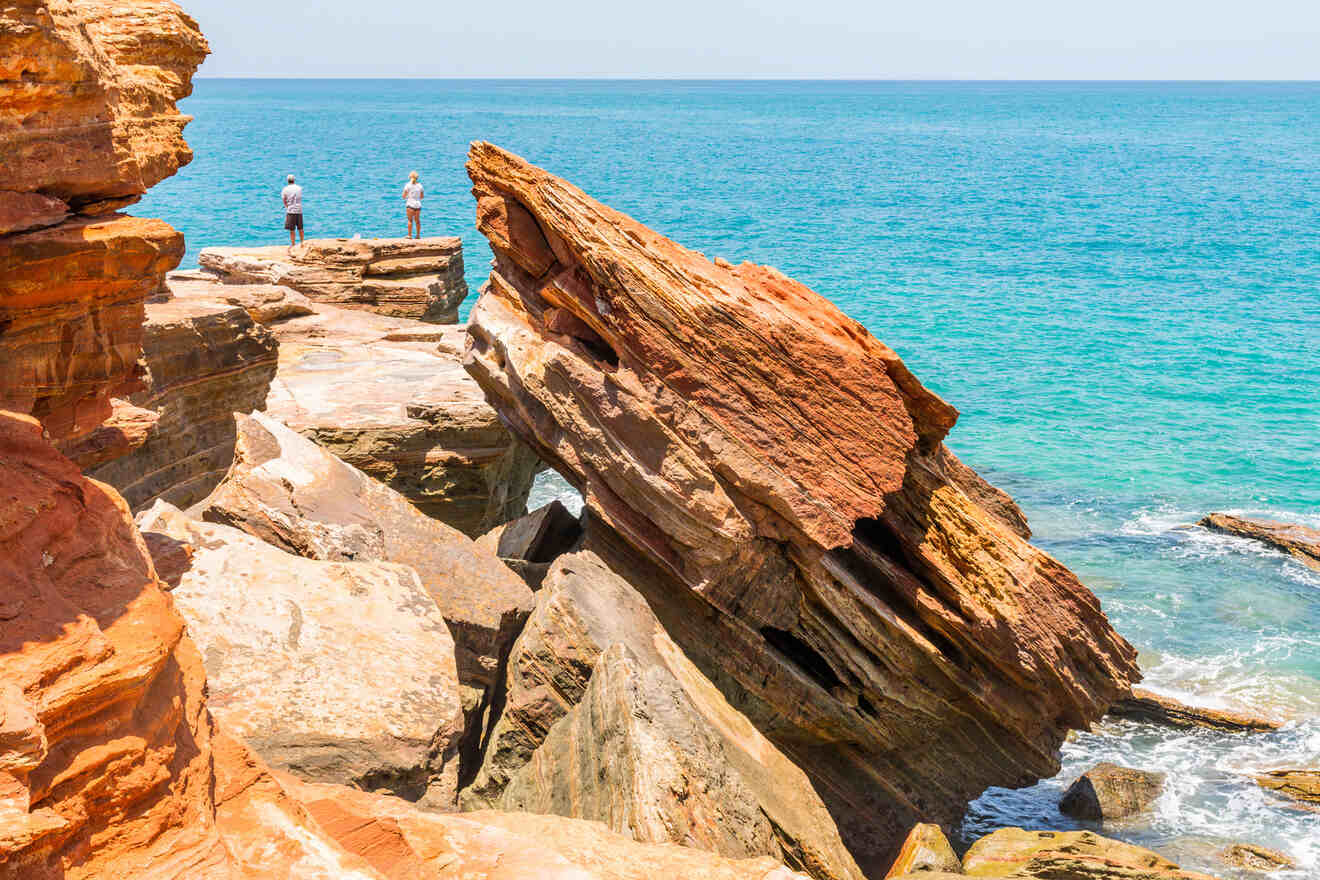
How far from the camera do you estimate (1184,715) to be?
17.0m

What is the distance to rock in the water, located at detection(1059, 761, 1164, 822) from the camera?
14.7m

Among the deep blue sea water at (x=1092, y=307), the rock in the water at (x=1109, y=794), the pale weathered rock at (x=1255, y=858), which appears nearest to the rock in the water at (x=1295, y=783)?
the deep blue sea water at (x=1092, y=307)

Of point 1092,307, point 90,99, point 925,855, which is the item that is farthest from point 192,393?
point 1092,307

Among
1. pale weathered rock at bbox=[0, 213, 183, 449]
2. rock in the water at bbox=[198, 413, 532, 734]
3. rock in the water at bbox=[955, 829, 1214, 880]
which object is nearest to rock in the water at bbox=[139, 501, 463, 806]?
rock in the water at bbox=[198, 413, 532, 734]

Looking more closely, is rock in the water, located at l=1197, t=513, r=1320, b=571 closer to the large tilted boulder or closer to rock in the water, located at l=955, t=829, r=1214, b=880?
the large tilted boulder

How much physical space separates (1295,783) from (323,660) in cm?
1226

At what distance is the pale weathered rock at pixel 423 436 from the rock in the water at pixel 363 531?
13.0 feet

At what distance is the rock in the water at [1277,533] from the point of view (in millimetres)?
23062

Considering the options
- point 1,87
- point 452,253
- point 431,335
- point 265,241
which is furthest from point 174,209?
point 1,87

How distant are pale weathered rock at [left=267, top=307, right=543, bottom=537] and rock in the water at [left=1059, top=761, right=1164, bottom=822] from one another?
8.38 meters

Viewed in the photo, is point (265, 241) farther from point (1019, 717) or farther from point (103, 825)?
point (103, 825)

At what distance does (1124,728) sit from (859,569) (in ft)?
22.1

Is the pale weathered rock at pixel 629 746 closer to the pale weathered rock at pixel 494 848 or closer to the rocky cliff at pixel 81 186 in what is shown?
the pale weathered rock at pixel 494 848

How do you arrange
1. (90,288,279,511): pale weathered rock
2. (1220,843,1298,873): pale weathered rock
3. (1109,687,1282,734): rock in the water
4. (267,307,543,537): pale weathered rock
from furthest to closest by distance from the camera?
(1109,687,1282,734): rock in the water → (267,307,543,537): pale weathered rock → (90,288,279,511): pale weathered rock → (1220,843,1298,873): pale weathered rock
